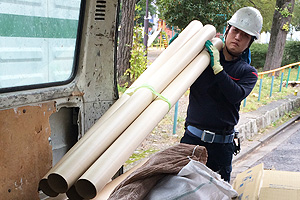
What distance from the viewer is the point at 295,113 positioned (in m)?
10.1

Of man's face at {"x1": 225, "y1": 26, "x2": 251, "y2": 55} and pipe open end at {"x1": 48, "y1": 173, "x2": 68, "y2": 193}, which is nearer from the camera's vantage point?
pipe open end at {"x1": 48, "y1": 173, "x2": 68, "y2": 193}

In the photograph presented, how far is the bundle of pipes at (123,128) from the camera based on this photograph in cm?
197

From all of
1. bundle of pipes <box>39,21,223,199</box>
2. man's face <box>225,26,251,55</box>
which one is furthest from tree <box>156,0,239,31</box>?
bundle of pipes <box>39,21,223,199</box>

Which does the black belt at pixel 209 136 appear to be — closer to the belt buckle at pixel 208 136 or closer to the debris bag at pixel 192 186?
the belt buckle at pixel 208 136

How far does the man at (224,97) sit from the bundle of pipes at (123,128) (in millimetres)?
333

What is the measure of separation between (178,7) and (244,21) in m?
8.97

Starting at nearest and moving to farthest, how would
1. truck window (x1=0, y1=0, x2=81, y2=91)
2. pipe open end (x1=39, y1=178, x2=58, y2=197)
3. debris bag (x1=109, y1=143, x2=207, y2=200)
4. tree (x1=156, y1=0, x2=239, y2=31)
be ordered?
debris bag (x1=109, y1=143, x2=207, y2=200) < truck window (x1=0, y1=0, x2=81, y2=91) < pipe open end (x1=39, y1=178, x2=58, y2=197) < tree (x1=156, y1=0, x2=239, y2=31)

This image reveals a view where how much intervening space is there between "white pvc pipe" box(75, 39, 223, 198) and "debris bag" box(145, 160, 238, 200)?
0.25 meters

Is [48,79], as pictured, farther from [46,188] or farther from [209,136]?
[209,136]

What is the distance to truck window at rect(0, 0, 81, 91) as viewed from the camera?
1987mm

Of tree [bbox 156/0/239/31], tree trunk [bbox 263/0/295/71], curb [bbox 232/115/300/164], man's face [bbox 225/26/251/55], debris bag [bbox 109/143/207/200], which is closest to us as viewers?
debris bag [bbox 109/143/207/200]

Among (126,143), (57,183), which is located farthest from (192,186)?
(57,183)

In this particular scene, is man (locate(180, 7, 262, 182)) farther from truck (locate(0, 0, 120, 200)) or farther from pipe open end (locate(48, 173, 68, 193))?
pipe open end (locate(48, 173, 68, 193))

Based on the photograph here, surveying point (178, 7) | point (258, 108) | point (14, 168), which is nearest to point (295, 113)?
point (258, 108)
